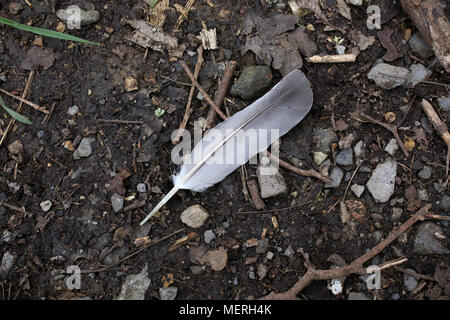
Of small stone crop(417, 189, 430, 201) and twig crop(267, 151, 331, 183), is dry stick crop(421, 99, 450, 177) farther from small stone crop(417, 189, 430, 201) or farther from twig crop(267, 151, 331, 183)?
twig crop(267, 151, 331, 183)

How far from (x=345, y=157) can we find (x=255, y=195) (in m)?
0.62

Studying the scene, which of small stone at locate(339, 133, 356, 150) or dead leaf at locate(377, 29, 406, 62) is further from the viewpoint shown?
dead leaf at locate(377, 29, 406, 62)

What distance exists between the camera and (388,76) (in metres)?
2.69

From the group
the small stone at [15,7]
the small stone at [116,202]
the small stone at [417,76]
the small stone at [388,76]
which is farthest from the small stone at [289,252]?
→ the small stone at [15,7]

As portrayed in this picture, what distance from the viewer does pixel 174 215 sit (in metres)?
2.59

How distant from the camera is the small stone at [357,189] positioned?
2.54 metres

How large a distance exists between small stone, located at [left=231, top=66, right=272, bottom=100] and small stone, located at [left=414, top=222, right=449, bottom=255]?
130 centimetres

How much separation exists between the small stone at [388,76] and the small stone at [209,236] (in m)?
1.43

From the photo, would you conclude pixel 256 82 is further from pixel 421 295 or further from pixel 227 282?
pixel 421 295

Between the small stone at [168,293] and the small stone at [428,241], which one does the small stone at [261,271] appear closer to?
the small stone at [168,293]

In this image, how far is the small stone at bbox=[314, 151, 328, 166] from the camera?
262cm

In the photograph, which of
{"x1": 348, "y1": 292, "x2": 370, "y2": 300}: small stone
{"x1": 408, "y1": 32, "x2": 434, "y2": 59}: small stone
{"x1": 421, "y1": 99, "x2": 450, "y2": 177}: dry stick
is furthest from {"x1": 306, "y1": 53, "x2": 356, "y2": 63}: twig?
{"x1": 348, "y1": 292, "x2": 370, "y2": 300}: small stone

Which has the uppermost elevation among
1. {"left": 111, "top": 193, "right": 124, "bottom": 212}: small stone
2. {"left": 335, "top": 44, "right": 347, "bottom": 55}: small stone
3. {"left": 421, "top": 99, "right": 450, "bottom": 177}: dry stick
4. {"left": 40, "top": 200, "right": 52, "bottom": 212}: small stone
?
{"left": 335, "top": 44, "right": 347, "bottom": 55}: small stone

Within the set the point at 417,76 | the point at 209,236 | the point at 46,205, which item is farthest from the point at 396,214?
the point at 46,205
